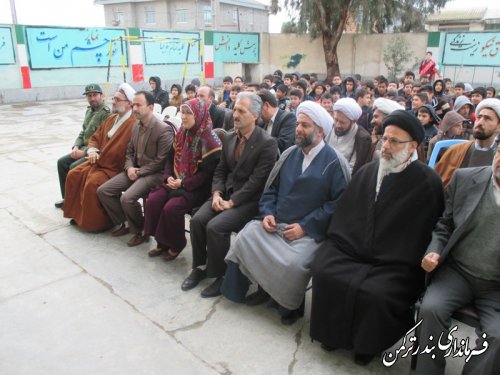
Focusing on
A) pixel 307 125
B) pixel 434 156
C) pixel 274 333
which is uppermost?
pixel 307 125

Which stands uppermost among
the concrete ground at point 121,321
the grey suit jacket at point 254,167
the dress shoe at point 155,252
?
the grey suit jacket at point 254,167

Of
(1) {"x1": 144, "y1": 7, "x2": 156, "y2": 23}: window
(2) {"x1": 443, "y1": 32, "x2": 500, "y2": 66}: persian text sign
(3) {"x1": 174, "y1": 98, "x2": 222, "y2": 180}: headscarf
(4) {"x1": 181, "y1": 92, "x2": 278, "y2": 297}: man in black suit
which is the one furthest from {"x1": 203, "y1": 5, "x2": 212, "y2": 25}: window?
(4) {"x1": 181, "y1": 92, "x2": 278, "y2": 297}: man in black suit

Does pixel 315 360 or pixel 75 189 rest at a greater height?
pixel 75 189

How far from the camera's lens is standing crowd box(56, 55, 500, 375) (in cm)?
238

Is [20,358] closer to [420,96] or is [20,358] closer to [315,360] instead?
[315,360]

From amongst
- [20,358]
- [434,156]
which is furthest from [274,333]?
[434,156]

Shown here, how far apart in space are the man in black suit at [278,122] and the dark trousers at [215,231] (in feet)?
4.40

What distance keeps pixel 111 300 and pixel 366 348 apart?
6.28 feet

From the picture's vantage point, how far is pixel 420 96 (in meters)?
5.81

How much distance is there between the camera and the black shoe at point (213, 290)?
3.35 m

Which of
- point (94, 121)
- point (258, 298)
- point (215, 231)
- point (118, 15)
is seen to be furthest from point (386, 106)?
point (118, 15)

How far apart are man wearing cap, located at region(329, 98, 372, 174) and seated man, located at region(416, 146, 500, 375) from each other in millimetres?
1368

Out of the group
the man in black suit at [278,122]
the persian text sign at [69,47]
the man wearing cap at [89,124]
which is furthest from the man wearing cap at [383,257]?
the persian text sign at [69,47]

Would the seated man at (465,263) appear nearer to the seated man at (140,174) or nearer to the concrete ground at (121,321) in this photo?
the concrete ground at (121,321)
